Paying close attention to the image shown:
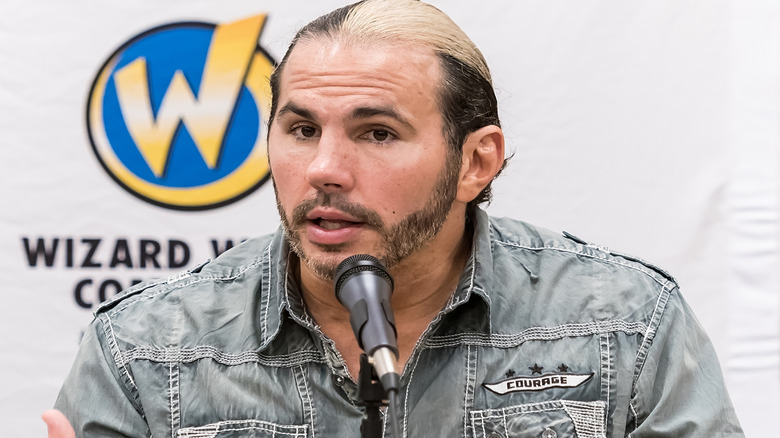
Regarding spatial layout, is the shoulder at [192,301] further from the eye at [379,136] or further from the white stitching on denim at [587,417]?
the white stitching on denim at [587,417]

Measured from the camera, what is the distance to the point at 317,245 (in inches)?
65.5

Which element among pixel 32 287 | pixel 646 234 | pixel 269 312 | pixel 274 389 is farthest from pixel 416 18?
pixel 32 287

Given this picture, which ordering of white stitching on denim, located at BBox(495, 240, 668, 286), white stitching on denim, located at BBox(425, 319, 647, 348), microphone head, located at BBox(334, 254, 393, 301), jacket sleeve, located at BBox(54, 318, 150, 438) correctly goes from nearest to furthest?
microphone head, located at BBox(334, 254, 393, 301)
jacket sleeve, located at BBox(54, 318, 150, 438)
white stitching on denim, located at BBox(425, 319, 647, 348)
white stitching on denim, located at BBox(495, 240, 668, 286)

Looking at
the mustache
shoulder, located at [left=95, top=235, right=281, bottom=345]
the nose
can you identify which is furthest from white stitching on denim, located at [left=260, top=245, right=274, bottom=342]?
the nose

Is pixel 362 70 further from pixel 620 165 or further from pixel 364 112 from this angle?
pixel 620 165

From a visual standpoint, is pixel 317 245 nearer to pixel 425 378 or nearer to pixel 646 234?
pixel 425 378

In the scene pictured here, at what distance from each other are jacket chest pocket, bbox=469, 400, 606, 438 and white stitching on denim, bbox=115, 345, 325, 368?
36 cm

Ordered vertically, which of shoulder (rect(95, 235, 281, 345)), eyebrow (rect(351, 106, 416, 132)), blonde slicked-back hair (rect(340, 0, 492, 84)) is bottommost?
shoulder (rect(95, 235, 281, 345))

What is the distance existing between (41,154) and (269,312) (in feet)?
3.04

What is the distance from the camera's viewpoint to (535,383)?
5.95 feet

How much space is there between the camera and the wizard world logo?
238cm

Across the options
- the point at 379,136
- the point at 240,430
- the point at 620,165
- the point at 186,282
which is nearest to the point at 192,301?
the point at 186,282

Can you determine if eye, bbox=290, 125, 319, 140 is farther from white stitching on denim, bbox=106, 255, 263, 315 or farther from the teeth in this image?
white stitching on denim, bbox=106, 255, 263, 315

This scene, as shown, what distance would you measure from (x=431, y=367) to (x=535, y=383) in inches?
8.5
